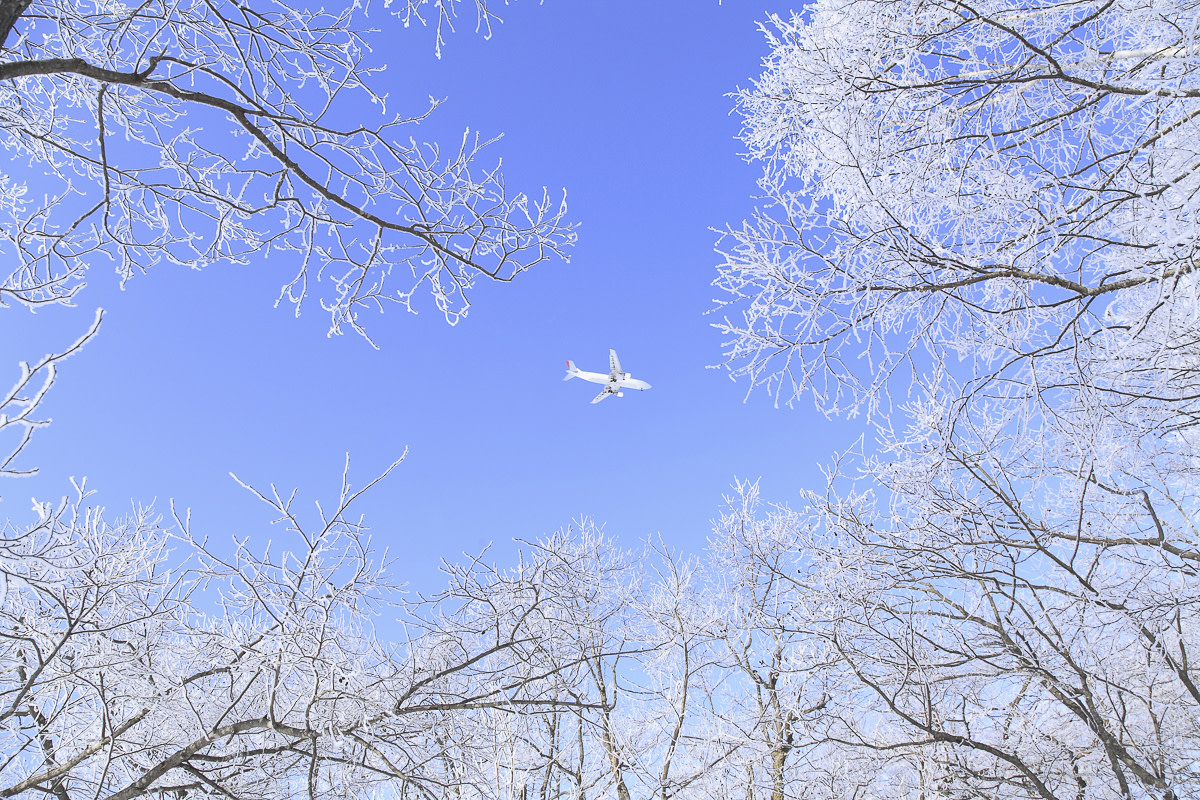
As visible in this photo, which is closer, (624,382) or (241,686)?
(241,686)

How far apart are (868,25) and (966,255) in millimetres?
1652

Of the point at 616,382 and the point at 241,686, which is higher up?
the point at 616,382

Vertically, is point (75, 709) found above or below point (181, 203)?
below

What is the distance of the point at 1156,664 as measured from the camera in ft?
16.8

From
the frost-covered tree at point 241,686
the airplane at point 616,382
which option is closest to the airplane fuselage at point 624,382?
the airplane at point 616,382

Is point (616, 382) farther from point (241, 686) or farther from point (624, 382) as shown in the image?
point (241, 686)

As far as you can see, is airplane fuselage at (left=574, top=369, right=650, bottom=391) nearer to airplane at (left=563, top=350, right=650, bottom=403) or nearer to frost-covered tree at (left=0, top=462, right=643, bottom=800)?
airplane at (left=563, top=350, right=650, bottom=403)

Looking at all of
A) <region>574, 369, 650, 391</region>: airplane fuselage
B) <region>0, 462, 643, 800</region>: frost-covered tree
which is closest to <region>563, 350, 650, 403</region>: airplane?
<region>574, 369, 650, 391</region>: airplane fuselage

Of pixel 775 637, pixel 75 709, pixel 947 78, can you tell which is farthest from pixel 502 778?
pixel 947 78

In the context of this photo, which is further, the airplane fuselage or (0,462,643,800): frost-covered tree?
the airplane fuselage

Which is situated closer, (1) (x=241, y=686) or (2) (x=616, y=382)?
(1) (x=241, y=686)

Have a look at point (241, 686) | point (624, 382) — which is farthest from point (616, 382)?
point (241, 686)

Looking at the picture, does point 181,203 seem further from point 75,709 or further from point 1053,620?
point 1053,620

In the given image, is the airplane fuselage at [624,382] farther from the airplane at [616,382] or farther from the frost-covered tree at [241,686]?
the frost-covered tree at [241,686]
